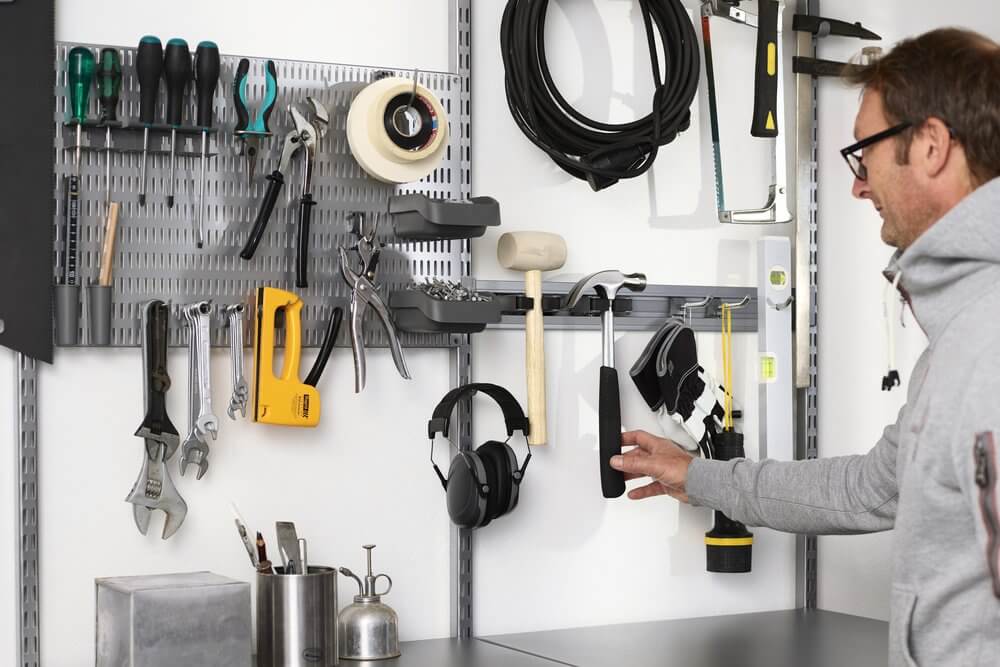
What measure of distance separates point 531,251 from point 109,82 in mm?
811

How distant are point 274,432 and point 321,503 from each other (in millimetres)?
159

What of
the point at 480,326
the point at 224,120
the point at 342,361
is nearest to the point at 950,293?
the point at 480,326

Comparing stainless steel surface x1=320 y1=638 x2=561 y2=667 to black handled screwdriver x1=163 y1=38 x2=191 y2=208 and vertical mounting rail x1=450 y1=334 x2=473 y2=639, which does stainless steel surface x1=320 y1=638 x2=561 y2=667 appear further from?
black handled screwdriver x1=163 y1=38 x2=191 y2=208

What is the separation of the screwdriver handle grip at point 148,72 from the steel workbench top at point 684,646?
100 cm

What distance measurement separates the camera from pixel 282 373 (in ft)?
6.91

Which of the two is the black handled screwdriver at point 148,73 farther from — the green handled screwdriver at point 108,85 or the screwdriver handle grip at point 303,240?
the screwdriver handle grip at point 303,240

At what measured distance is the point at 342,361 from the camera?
220cm

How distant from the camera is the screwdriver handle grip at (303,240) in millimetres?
2111

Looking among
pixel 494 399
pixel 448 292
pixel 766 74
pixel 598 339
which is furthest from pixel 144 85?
pixel 766 74

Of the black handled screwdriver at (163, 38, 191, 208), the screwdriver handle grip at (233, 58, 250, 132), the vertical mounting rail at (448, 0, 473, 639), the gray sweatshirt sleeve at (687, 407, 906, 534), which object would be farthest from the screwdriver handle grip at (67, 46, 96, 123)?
the gray sweatshirt sleeve at (687, 407, 906, 534)

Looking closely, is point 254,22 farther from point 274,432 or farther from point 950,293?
point 950,293

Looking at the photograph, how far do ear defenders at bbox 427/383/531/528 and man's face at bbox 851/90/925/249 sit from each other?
845mm

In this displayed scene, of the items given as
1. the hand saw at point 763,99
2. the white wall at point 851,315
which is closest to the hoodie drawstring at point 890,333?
the white wall at point 851,315

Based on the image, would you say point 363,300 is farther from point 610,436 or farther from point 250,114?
Answer: point 610,436
